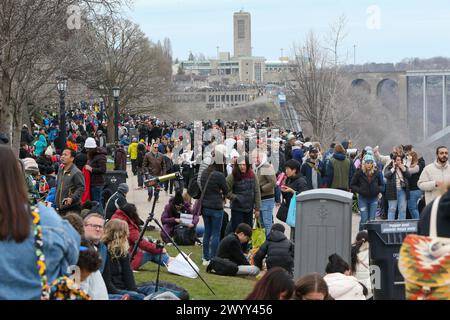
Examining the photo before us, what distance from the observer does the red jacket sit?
39.7ft

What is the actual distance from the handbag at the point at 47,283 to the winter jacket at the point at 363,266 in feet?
20.7

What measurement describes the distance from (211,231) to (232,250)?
2.41ft

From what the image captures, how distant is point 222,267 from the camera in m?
13.2

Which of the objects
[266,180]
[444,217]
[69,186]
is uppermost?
[444,217]

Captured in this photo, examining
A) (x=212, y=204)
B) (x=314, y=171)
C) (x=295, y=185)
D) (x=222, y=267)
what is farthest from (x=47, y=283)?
(x=314, y=171)

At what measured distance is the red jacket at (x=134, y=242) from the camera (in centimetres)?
1209

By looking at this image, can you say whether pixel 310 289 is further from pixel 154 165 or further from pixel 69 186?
pixel 154 165

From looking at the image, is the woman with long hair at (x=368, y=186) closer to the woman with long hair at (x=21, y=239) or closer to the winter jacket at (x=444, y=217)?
the winter jacket at (x=444, y=217)

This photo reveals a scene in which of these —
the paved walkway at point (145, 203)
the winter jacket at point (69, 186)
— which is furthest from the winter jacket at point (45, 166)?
the winter jacket at point (69, 186)

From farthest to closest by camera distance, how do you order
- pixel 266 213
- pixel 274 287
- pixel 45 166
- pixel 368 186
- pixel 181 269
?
1. pixel 45 166
2. pixel 368 186
3. pixel 266 213
4. pixel 181 269
5. pixel 274 287

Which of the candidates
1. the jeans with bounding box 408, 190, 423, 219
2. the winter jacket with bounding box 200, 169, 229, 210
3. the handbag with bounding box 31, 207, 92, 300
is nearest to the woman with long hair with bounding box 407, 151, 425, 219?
the jeans with bounding box 408, 190, 423, 219

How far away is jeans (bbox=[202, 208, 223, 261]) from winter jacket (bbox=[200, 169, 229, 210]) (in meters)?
0.09

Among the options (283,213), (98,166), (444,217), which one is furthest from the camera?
(98,166)
